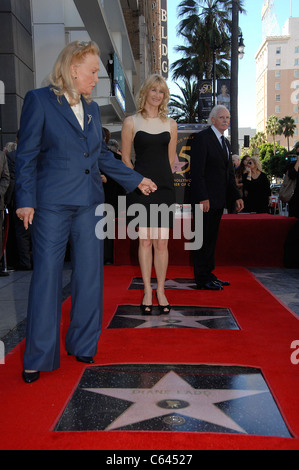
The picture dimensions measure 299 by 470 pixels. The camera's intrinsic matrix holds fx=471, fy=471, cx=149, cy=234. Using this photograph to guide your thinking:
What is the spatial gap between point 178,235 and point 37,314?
433 centimetres

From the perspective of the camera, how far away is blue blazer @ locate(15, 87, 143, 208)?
8.38 feet

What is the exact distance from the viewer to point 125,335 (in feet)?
11.5

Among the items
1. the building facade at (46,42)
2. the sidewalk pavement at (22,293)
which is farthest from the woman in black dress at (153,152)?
the sidewalk pavement at (22,293)

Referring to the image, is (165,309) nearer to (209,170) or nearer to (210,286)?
(210,286)

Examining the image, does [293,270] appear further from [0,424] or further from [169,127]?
[0,424]

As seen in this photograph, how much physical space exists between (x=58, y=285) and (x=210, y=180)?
2853 mm

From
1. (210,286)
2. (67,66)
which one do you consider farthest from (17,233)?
(67,66)

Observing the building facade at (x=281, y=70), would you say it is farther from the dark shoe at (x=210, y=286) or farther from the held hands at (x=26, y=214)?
the held hands at (x=26, y=214)

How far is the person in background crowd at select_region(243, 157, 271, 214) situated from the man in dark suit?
332cm

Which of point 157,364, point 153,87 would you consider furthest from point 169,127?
point 157,364

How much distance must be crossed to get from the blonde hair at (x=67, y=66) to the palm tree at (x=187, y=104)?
39702 millimetres

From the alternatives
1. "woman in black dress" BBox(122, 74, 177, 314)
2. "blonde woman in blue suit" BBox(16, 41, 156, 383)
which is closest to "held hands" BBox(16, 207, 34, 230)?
"blonde woman in blue suit" BBox(16, 41, 156, 383)

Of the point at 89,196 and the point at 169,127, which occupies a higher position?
the point at 169,127

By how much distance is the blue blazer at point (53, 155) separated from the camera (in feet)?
8.38
